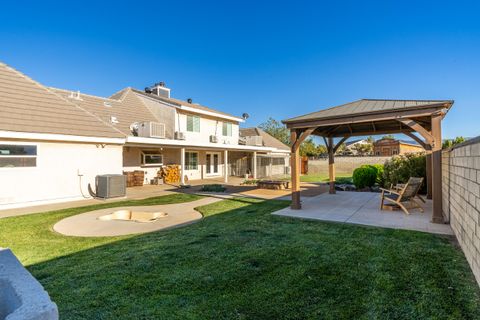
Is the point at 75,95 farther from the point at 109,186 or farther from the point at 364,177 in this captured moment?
the point at 364,177

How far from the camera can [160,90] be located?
2020 centimetres

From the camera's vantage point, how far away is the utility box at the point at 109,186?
10148 mm

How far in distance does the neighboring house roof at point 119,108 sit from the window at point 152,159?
2.21 metres

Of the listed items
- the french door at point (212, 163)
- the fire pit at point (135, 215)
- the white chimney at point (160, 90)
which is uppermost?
the white chimney at point (160, 90)

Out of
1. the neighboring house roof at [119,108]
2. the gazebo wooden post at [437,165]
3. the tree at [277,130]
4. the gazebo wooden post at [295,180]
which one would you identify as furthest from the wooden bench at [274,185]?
the tree at [277,130]

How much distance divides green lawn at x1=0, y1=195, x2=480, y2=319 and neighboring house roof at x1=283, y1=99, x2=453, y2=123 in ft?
10.1

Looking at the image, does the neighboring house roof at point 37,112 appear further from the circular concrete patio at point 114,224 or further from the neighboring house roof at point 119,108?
the circular concrete patio at point 114,224

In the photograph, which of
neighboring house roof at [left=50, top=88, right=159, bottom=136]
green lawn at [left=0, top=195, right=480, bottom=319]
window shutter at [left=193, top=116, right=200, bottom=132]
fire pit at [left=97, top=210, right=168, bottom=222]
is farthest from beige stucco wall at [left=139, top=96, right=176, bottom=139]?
green lawn at [left=0, top=195, right=480, bottom=319]

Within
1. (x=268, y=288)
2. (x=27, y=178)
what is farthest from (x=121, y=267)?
(x=27, y=178)

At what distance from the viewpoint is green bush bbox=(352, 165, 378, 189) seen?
1281 centimetres

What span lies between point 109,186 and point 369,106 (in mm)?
9920

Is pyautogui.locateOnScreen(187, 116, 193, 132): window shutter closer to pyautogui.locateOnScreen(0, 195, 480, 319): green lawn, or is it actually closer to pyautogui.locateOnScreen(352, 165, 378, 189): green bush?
pyautogui.locateOnScreen(352, 165, 378, 189): green bush

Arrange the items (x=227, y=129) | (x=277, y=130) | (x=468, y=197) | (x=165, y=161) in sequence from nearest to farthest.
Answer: (x=468, y=197) → (x=165, y=161) → (x=227, y=129) → (x=277, y=130)

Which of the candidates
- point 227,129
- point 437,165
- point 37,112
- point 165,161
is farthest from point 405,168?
point 37,112
